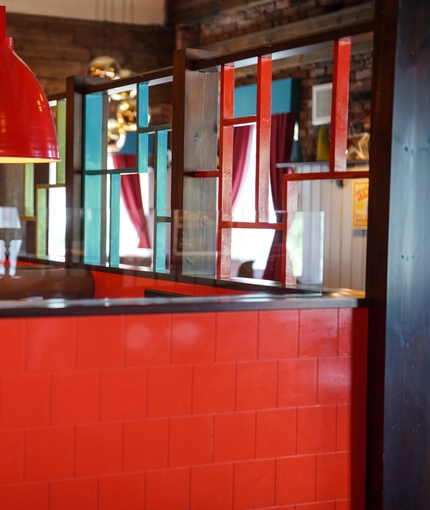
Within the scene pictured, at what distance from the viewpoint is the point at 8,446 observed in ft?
7.49

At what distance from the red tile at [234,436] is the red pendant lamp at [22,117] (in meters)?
0.94

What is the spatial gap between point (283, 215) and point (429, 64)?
686 mm

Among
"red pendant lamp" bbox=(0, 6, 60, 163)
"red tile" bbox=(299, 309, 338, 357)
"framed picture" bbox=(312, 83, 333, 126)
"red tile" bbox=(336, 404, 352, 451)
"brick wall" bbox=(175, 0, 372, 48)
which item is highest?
"brick wall" bbox=(175, 0, 372, 48)

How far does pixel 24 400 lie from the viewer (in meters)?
2.30

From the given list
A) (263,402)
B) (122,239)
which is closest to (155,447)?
(263,402)

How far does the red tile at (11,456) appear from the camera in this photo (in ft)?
7.47

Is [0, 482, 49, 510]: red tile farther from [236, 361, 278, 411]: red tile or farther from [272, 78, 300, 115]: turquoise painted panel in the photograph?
[272, 78, 300, 115]: turquoise painted panel

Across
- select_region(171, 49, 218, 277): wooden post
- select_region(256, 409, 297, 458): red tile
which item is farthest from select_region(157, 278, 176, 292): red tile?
select_region(171, 49, 218, 277): wooden post

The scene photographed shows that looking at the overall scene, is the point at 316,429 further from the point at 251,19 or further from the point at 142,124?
the point at 251,19

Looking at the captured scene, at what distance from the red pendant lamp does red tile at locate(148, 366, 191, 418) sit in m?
0.70

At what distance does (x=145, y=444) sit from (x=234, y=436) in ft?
0.93

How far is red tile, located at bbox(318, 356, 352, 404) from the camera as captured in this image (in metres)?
2.70

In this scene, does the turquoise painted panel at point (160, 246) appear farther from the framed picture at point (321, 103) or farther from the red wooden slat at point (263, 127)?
the framed picture at point (321, 103)

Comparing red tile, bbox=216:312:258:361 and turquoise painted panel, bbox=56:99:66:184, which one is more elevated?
turquoise painted panel, bbox=56:99:66:184
